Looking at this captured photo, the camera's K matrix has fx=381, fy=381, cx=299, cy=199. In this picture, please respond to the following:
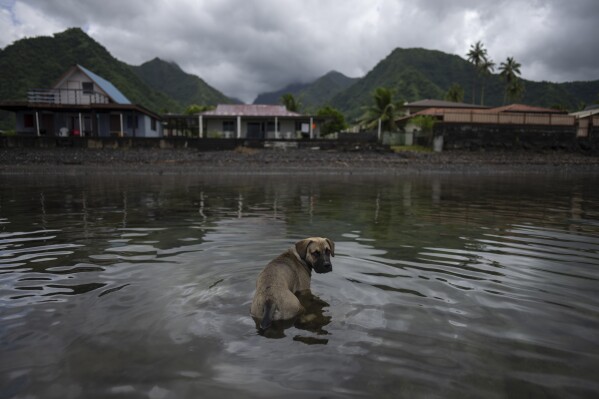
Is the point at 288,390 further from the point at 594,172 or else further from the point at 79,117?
the point at 79,117

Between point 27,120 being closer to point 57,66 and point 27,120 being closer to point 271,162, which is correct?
point 271,162

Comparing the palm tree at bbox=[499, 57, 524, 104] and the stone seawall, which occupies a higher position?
the palm tree at bbox=[499, 57, 524, 104]

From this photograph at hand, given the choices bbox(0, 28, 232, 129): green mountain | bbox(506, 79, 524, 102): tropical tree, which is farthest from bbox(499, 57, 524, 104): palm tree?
bbox(0, 28, 232, 129): green mountain

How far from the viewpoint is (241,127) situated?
2020 inches

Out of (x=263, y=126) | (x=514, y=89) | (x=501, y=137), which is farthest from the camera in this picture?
(x=514, y=89)

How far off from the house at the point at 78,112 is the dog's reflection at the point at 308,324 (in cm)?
4295

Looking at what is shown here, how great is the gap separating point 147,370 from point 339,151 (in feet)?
126

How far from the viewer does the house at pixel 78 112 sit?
41.4 meters

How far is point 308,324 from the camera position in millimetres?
4336

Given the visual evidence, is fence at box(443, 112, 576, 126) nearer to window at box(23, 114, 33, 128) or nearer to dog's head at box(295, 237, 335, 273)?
dog's head at box(295, 237, 335, 273)

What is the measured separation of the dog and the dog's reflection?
6cm

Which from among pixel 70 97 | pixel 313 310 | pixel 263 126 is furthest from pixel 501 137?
pixel 70 97

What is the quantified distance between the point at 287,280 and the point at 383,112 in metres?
56.0

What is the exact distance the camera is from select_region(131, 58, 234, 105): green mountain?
131 meters
